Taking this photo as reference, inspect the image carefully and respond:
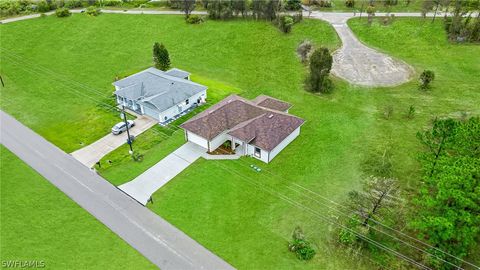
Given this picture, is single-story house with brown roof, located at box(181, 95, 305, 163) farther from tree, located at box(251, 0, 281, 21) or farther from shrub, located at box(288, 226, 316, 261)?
tree, located at box(251, 0, 281, 21)

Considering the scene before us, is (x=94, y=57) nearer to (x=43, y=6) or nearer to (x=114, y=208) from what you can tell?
(x=43, y=6)

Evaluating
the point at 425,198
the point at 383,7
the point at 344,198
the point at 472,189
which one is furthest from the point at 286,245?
the point at 383,7

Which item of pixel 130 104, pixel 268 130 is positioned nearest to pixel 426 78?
pixel 268 130

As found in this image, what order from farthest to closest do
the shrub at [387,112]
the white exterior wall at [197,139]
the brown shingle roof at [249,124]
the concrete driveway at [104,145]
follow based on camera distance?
the shrub at [387,112] → the white exterior wall at [197,139] → the concrete driveway at [104,145] → the brown shingle roof at [249,124]

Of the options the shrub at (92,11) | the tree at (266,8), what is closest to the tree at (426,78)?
the tree at (266,8)

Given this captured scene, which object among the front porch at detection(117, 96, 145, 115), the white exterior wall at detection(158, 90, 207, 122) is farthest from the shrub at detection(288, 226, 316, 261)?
the front porch at detection(117, 96, 145, 115)

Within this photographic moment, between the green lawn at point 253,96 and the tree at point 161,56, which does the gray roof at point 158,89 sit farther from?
the tree at point 161,56
